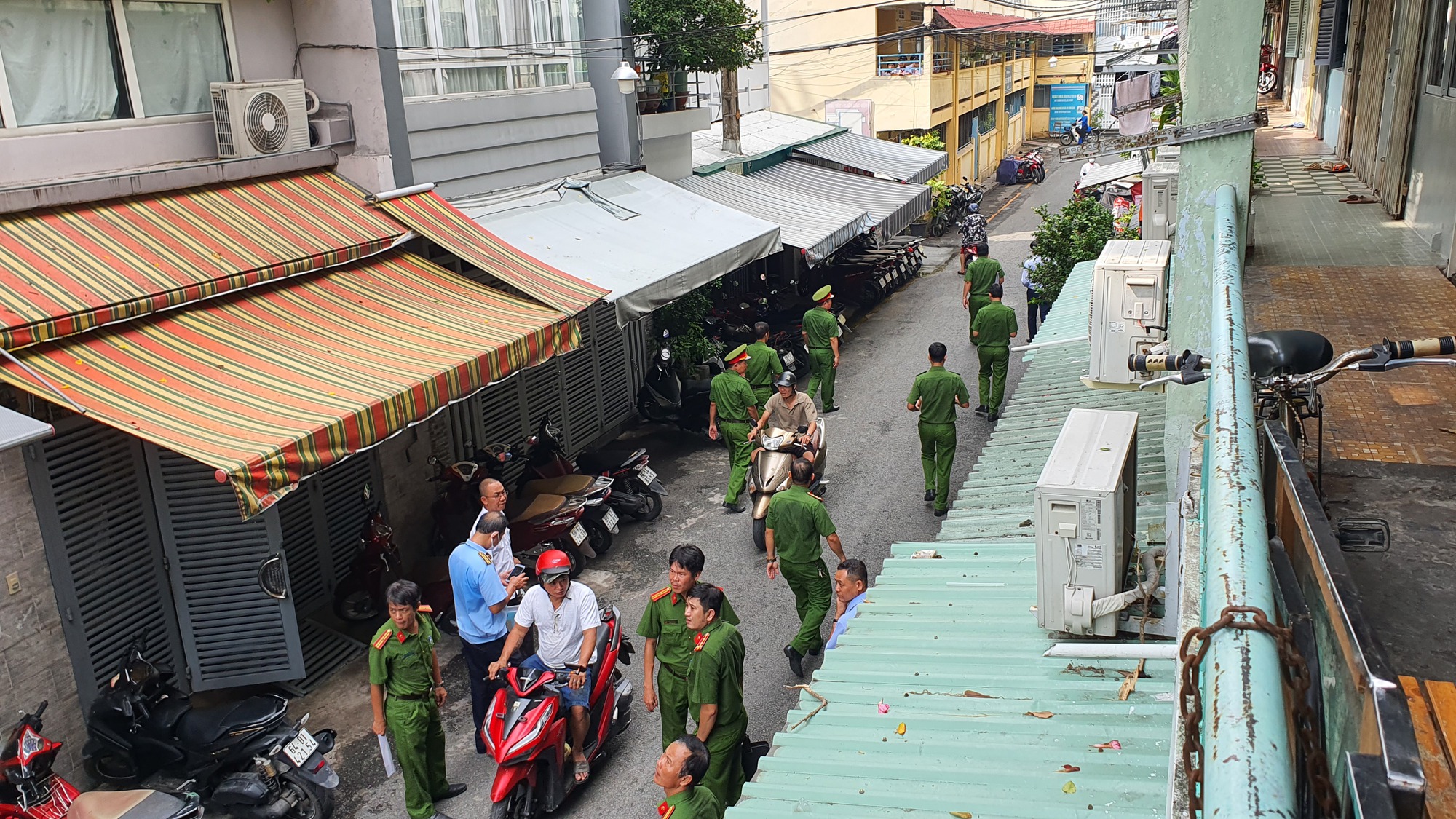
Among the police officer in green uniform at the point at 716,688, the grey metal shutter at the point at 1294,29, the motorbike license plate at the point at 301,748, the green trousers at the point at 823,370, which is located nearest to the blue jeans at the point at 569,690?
the police officer in green uniform at the point at 716,688

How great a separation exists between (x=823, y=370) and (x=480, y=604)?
24.6ft

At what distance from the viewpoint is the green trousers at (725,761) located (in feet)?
19.0

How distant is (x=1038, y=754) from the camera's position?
4.21m

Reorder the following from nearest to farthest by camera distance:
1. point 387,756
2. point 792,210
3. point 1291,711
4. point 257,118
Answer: point 1291,711
point 387,756
point 257,118
point 792,210

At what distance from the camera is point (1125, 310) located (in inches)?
256

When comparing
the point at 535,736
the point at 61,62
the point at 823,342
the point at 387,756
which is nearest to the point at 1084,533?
the point at 535,736

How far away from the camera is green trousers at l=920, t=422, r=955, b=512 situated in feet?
34.1

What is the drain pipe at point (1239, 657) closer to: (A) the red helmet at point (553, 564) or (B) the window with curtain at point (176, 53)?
(A) the red helmet at point (553, 564)

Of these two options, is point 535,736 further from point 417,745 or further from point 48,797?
point 48,797

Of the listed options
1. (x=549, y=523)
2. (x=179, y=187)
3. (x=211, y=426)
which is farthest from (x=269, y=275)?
(x=549, y=523)

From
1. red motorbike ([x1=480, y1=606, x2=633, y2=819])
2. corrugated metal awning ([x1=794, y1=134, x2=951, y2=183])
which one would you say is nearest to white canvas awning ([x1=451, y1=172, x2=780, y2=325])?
red motorbike ([x1=480, y1=606, x2=633, y2=819])

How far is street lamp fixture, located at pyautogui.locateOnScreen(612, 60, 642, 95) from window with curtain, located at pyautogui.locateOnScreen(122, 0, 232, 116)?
14.6ft

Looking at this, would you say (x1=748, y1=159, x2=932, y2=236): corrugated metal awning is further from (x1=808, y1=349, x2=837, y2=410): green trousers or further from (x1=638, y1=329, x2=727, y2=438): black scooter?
(x1=638, y1=329, x2=727, y2=438): black scooter

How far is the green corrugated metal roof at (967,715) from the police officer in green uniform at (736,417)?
4338mm
